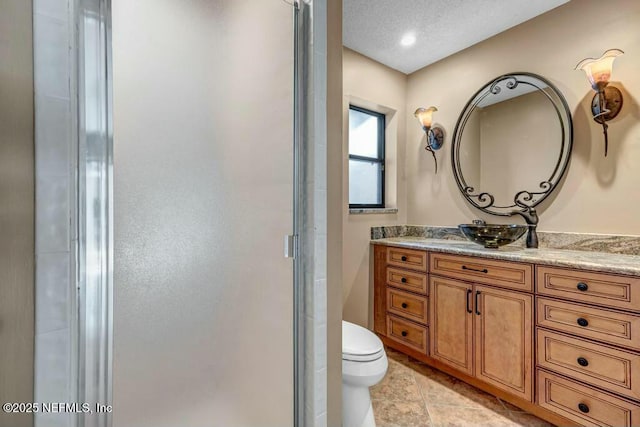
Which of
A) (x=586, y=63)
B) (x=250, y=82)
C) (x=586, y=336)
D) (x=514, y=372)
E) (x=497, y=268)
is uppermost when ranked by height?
(x=586, y=63)

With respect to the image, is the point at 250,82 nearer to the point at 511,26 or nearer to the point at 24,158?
the point at 24,158

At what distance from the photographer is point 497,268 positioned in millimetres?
1694

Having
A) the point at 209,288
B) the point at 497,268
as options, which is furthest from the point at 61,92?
the point at 497,268

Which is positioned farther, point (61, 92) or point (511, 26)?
point (511, 26)

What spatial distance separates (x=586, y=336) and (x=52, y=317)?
82.7 inches

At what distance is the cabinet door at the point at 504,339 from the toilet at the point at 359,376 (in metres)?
0.81

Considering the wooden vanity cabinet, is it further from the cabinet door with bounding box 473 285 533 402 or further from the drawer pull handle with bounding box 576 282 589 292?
the drawer pull handle with bounding box 576 282 589 292

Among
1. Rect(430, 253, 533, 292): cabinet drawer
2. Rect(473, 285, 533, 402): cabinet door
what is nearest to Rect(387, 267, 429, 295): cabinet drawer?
Rect(430, 253, 533, 292): cabinet drawer

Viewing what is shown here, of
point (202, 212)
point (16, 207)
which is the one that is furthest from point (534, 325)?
point (16, 207)

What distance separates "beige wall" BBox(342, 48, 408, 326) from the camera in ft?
7.81

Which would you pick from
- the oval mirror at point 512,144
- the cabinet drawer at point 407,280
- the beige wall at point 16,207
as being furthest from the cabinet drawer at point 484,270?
the beige wall at point 16,207

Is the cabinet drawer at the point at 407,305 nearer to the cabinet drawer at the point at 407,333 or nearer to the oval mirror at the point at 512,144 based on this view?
the cabinet drawer at the point at 407,333

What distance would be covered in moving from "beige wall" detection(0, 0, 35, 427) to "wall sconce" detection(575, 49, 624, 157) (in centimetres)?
257

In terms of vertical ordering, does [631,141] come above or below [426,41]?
below
